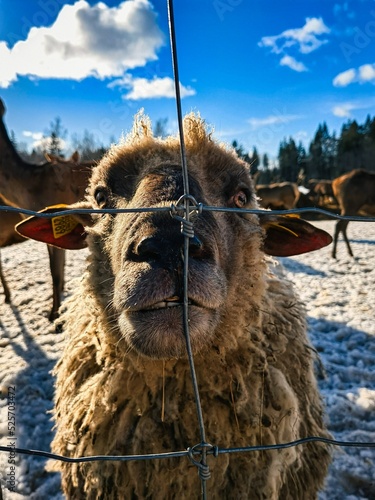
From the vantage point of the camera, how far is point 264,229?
218cm

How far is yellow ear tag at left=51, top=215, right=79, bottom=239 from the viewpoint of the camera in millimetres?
2333

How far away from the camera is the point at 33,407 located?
3.16 m

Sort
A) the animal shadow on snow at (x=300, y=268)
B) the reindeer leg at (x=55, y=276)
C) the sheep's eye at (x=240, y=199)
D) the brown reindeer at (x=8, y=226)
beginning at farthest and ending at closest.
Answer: the animal shadow on snow at (x=300, y=268)
the brown reindeer at (x=8, y=226)
the reindeer leg at (x=55, y=276)
the sheep's eye at (x=240, y=199)

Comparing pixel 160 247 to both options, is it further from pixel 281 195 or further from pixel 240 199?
pixel 281 195

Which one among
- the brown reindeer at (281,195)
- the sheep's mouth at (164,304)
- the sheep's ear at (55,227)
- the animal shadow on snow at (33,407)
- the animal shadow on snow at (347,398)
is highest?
the sheep's ear at (55,227)

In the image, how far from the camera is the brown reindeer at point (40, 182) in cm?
527

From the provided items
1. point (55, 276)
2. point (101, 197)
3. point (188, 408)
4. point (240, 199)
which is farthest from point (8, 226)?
point (188, 408)

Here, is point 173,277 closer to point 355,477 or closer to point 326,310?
point 355,477

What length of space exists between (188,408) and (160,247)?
2.75ft

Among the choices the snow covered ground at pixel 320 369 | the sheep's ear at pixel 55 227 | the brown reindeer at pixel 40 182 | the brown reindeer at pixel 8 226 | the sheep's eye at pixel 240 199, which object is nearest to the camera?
the sheep's eye at pixel 240 199

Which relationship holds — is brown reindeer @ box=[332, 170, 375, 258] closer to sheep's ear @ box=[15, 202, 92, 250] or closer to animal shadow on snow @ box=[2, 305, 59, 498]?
animal shadow on snow @ box=[2, 305, 59, 498]

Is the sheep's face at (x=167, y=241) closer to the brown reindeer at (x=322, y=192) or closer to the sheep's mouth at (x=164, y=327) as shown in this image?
the sheep's mouth at (x=164, y=327)

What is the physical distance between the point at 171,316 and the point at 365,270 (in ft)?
24.0

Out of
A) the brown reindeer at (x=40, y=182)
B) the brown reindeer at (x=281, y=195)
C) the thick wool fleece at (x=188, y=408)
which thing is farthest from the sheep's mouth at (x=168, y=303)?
the brown reindeer at (x=281, y=195)
